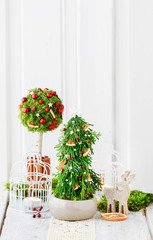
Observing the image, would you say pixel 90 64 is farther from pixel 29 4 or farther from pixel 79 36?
pixel 29 4

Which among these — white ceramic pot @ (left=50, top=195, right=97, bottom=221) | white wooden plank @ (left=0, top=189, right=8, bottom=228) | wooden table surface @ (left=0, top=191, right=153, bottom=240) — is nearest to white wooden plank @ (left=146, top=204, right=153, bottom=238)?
wooden table surface @ (left=0, top=191, right=153, bottom=240)

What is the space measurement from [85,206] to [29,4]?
1.04 meters

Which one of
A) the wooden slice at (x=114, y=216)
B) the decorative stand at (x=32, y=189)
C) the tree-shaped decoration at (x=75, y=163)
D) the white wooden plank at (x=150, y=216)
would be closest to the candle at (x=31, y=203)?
the decorative stand at (x=32, y=189)

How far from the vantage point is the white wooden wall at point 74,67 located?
1771 mm

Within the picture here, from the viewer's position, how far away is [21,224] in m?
1.25

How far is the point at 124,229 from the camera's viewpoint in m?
1.20

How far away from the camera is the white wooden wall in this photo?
177cm

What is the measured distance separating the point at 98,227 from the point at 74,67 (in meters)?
0.85

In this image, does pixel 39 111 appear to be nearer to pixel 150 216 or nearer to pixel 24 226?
pixel 24 226

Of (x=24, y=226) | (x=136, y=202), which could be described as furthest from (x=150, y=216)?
(x=24, y=226)

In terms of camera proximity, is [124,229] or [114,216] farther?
[114,216]

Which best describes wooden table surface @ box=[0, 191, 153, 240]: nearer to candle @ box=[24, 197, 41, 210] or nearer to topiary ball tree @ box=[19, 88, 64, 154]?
candle @ box=[24, 197, 41, 210]

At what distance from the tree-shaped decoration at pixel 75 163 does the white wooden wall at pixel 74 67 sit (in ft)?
1.61

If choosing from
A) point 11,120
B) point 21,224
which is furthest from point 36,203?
point 11,120
